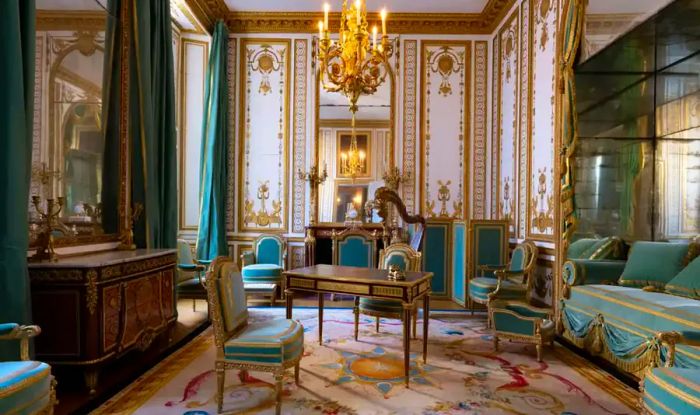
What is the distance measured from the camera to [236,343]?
2816 millimetres

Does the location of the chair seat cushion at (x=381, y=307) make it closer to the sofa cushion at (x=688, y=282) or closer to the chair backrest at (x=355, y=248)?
the sofa cushion at (x=688, y=282)

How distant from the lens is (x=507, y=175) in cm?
665

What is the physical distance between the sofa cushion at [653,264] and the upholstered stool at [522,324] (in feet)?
Result: 3.06

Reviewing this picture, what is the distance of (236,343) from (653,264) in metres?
3.85

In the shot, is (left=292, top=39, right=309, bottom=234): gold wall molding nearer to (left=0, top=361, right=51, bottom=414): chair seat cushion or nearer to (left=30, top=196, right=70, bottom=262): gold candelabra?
(left=30, top=196, right=70, bottom=262): gold candelabra

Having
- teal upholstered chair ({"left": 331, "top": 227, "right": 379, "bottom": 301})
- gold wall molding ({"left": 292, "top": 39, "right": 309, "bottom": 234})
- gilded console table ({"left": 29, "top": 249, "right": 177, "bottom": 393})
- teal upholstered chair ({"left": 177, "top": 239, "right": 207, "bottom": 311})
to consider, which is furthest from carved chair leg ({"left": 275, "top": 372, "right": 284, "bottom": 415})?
gold wall molding ({"left": 292, "top": 39, "right": 309, "bottom": 234})

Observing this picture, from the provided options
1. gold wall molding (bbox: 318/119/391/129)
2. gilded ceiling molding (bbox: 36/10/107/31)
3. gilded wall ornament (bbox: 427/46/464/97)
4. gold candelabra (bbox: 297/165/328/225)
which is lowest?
gold candelabra (bbox: 297/165/328/225)

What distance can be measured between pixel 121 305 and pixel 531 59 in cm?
560

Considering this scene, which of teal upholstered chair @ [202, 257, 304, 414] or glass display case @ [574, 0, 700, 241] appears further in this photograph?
glass display case @ [574, 0, 700, 241]

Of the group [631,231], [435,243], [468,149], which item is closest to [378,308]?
[435,243]

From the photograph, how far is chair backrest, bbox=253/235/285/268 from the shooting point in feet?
23.2

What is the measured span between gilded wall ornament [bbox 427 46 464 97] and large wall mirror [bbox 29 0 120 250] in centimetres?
507

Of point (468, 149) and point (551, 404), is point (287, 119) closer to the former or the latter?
point (468, 149)

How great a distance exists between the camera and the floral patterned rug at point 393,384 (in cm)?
289
